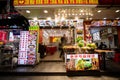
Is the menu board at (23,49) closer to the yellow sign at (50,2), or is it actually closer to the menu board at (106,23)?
the yellow sign at (50,2)

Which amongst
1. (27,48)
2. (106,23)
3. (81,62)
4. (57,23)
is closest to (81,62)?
(81,62)

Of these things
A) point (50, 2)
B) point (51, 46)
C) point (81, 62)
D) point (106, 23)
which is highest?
point (50, 2)

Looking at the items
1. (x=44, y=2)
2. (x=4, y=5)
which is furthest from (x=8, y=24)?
(x=44, y=2)

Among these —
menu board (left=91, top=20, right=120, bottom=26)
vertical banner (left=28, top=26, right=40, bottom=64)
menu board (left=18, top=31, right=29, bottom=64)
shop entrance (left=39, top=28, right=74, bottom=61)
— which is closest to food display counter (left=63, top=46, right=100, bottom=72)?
vertical banner (left=28, top=26, right=40, bottom=64)

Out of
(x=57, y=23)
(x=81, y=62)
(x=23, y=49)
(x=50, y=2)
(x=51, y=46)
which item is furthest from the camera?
(x=51, y=46)

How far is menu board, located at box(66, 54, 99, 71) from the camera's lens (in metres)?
6.09

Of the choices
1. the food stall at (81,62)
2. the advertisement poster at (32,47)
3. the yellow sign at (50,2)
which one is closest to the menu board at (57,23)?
the advertisement poster at (32,47)

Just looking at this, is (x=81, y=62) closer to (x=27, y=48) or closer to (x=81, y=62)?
(x=81, y=62)

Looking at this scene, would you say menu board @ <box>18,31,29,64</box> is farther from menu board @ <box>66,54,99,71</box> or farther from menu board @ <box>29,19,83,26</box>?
menu board @ <box>66,54,99,71</box>

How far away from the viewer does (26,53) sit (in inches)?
303

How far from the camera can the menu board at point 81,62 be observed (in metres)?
6.09

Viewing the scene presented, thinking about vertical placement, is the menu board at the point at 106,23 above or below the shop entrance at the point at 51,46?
above

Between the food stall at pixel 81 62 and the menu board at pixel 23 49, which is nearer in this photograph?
the food stall at pixel 81 62

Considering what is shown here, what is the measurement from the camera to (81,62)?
20.0 feet
